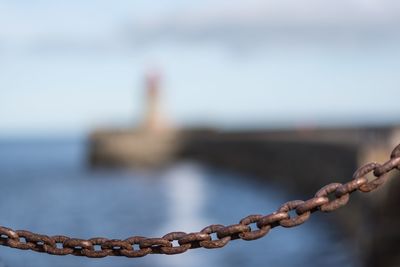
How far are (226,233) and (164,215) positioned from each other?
54.7 ft

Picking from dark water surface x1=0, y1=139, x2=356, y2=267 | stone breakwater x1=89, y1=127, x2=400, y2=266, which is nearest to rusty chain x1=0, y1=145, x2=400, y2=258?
dark water surface x1=0, y1=139, x2=356, y2=267

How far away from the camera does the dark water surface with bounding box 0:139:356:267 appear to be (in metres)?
10.8

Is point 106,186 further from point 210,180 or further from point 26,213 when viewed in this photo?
point 26,213

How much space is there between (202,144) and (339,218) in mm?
30784

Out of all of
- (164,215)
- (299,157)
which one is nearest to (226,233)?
(164,215)

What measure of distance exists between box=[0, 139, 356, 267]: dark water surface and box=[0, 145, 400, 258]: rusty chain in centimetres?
59

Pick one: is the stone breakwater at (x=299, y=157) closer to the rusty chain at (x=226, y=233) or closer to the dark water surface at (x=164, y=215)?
the dark water surface at (x=164, y=215)

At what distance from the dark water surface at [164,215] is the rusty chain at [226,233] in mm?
590

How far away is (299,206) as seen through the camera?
2271 millimetres

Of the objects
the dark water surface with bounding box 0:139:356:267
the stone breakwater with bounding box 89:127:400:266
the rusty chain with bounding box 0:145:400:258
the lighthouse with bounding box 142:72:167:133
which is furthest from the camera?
the lighthouse with bounding box 142:72:167:133

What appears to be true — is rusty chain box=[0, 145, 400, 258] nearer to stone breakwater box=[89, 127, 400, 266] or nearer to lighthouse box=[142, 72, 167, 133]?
stone breakwater box=[89, 127, 400, 266]

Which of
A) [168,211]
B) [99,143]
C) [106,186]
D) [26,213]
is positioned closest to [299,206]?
[168,211]

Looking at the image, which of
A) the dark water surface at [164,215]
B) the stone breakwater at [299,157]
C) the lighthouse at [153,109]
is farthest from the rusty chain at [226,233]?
the lighthouse at [153,109]

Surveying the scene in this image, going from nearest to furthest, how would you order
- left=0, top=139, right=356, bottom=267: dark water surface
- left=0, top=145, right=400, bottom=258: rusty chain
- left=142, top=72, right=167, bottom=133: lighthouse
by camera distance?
left=0, top=145, right=400, bottom=258: rusty chain < left=0, top=139, right=356, bottom=267: dark water surface < left=142, top=72, right=167, bottom=133: lighthouse
